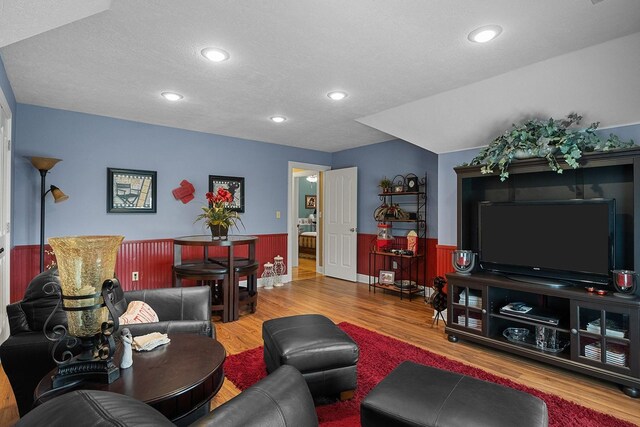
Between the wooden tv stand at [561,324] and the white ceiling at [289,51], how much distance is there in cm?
164

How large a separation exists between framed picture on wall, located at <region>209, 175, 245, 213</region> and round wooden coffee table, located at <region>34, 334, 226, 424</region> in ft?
11.4

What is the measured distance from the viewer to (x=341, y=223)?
6051mm

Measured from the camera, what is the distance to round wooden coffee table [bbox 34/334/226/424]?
129 cm

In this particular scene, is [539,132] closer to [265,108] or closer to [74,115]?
[265,108]

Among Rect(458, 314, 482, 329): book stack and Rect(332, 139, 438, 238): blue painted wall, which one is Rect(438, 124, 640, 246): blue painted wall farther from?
Rect(458, 314, 482, 329): book stack

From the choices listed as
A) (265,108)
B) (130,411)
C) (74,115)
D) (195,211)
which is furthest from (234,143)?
(130,411)

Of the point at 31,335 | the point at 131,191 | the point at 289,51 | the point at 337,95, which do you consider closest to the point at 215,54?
the point at 289,51

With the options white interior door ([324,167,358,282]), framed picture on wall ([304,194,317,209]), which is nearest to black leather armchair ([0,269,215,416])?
white interior door ([324,167,358,282])

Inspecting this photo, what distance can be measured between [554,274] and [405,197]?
100 inches

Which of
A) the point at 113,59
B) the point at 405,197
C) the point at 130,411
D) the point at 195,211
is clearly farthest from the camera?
the point at 405,197

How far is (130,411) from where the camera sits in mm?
715

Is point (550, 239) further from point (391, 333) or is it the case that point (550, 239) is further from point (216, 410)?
point (216, 410)

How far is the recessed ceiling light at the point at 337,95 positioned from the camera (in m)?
3.29

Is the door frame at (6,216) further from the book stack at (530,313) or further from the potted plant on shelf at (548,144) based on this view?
the book stack at (530,313)
